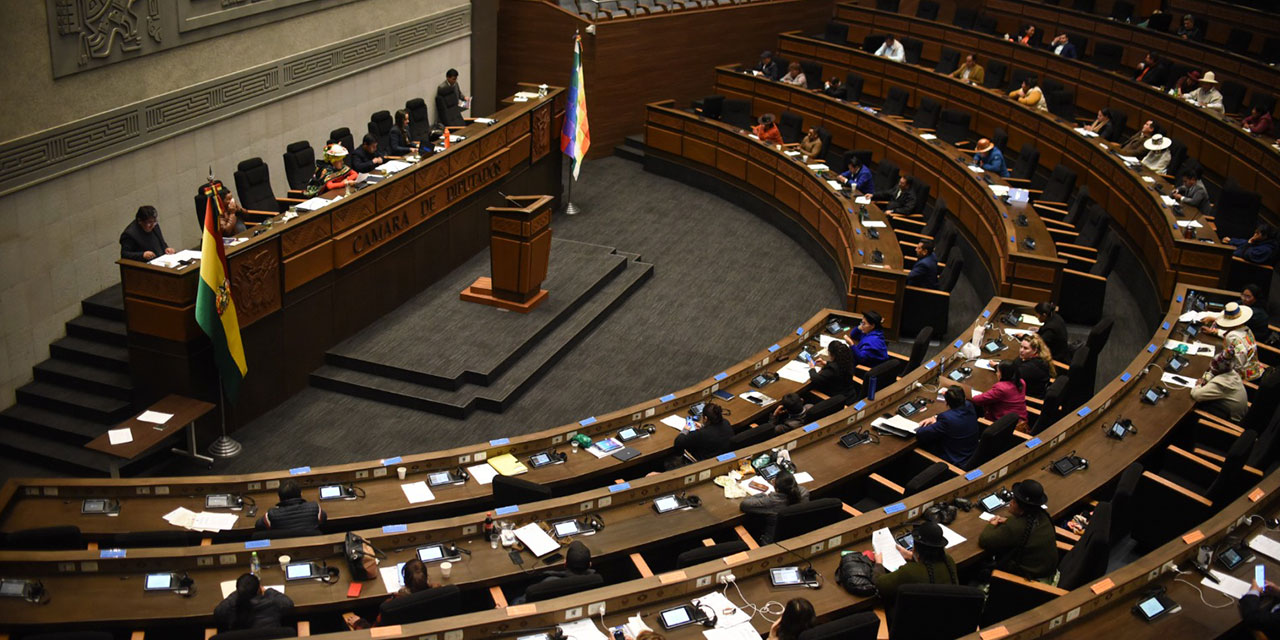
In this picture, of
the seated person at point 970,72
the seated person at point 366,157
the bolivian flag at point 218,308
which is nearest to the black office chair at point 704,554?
the bolivian flag at point 218,308

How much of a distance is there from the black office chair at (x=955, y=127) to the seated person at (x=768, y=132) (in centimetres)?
214

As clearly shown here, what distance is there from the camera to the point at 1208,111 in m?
13.3

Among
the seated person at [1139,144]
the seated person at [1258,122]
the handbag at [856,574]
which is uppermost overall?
the seated person at [1258,122]

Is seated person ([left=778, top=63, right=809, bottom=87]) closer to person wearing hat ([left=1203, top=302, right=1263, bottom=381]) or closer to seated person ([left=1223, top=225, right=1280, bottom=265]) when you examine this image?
seated person ([left=1223, top=225, right=1280, bottom=265])

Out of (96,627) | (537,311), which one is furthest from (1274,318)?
(96,627)

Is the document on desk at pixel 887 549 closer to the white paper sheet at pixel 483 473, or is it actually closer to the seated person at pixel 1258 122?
the white paper sheet at pixel 483 473

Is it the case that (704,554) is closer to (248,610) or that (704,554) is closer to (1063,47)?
(248,610)

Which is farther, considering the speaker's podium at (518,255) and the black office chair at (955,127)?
the black office chair at (955,127)

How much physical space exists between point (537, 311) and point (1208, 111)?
329 inches

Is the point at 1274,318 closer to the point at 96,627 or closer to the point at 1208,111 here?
the point at 1208,111

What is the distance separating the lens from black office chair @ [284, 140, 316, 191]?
11484 mm

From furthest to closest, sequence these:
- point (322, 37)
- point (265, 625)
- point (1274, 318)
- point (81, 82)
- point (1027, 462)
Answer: point (322, 37)
point (1274, 318)
point (81, 82)
point (1027, 462)
point (265, 625)

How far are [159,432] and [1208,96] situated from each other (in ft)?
40.9

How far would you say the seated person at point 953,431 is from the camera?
7.71 metres
